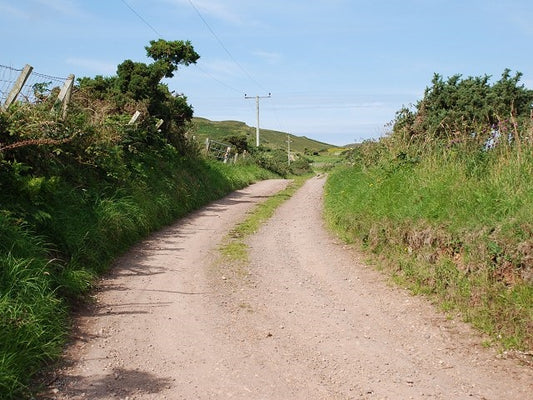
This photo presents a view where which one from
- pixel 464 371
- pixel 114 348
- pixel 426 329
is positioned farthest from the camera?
pixel 426 329

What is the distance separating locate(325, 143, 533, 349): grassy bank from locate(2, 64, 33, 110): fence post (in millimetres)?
6258

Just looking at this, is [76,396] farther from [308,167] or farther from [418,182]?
[308,167]

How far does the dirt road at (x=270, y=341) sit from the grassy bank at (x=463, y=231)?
0.32m

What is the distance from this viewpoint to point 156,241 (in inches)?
396

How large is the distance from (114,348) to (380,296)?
342cm

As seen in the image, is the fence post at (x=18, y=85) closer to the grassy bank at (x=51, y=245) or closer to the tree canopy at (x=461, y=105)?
the grassy bank at (x=51, y=245)

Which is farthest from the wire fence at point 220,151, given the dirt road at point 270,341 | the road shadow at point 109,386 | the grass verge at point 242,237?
the road shadow at point 109,386

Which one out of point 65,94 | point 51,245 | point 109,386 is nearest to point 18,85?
point 65,94

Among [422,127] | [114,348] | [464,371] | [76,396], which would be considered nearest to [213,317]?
[114,348]

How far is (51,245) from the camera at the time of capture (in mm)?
7051

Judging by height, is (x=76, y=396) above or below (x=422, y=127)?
below

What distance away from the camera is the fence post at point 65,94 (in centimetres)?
964

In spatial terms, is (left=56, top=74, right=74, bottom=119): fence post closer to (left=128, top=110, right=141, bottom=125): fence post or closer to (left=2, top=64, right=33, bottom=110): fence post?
(left=2, top=64, right=33, bottom=110): fence post

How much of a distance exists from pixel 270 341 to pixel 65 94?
688 cm
